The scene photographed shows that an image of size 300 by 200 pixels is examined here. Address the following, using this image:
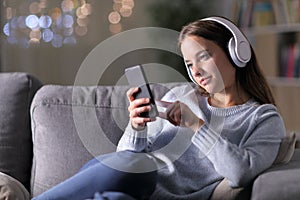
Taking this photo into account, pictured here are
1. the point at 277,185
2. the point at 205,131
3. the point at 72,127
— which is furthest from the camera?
the point at 72,127

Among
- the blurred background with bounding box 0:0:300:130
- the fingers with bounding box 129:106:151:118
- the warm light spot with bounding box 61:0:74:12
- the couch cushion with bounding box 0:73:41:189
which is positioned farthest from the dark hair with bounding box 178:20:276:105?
the warm light spot with bounding box 61:0:74:12

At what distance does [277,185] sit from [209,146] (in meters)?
0.20

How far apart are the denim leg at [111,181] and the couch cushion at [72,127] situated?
0.27 meters

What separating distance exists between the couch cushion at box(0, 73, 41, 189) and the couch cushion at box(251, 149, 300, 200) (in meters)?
0.80

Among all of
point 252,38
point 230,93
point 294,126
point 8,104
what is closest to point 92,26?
point 252,38

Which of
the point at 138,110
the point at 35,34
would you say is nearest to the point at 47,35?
the point at 35,34

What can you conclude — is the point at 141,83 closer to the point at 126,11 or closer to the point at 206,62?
the point at 206,62

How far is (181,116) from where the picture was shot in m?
1.51

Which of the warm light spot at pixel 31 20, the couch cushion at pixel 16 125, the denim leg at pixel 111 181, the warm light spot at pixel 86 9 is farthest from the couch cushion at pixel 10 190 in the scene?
the warm light spot at pixel 86 9

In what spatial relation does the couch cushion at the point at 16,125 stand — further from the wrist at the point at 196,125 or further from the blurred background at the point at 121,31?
the blurred background at the point at 121,31

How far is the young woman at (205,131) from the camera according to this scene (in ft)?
4.86

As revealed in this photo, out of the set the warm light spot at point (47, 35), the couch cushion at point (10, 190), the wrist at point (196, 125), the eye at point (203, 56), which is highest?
the eye at point (203, 56)

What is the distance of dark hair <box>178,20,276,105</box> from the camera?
1.60m

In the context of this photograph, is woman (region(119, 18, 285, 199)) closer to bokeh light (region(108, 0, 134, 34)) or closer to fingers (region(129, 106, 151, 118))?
fingers (region(129, 106, 151, 118))
